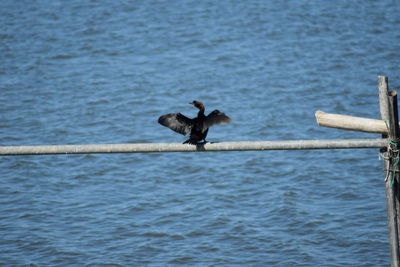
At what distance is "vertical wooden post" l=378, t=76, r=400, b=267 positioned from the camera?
6.12m

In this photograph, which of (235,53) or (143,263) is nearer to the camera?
(143,263)

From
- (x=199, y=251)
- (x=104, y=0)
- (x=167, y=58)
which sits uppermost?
(x=104, y=0)

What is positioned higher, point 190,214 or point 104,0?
point 104,0

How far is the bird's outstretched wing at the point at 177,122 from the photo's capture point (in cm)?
659

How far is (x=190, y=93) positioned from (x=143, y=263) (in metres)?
8.30

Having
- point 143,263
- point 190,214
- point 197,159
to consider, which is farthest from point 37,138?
point 143,263

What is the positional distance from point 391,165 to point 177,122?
7.30ft

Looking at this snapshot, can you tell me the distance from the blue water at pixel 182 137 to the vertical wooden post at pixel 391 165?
2.15 metres

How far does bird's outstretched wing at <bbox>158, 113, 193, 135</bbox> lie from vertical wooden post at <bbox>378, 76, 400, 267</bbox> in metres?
1.95

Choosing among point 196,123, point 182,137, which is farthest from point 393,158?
point 182,137

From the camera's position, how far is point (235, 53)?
62.2 feet

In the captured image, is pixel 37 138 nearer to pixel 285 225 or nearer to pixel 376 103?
pixel 285 225

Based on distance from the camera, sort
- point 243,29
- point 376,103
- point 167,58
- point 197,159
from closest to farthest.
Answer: point 197,159 < point 376,103 < point 167,58 < point 243,29

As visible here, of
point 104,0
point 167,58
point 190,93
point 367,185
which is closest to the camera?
point 367,185
